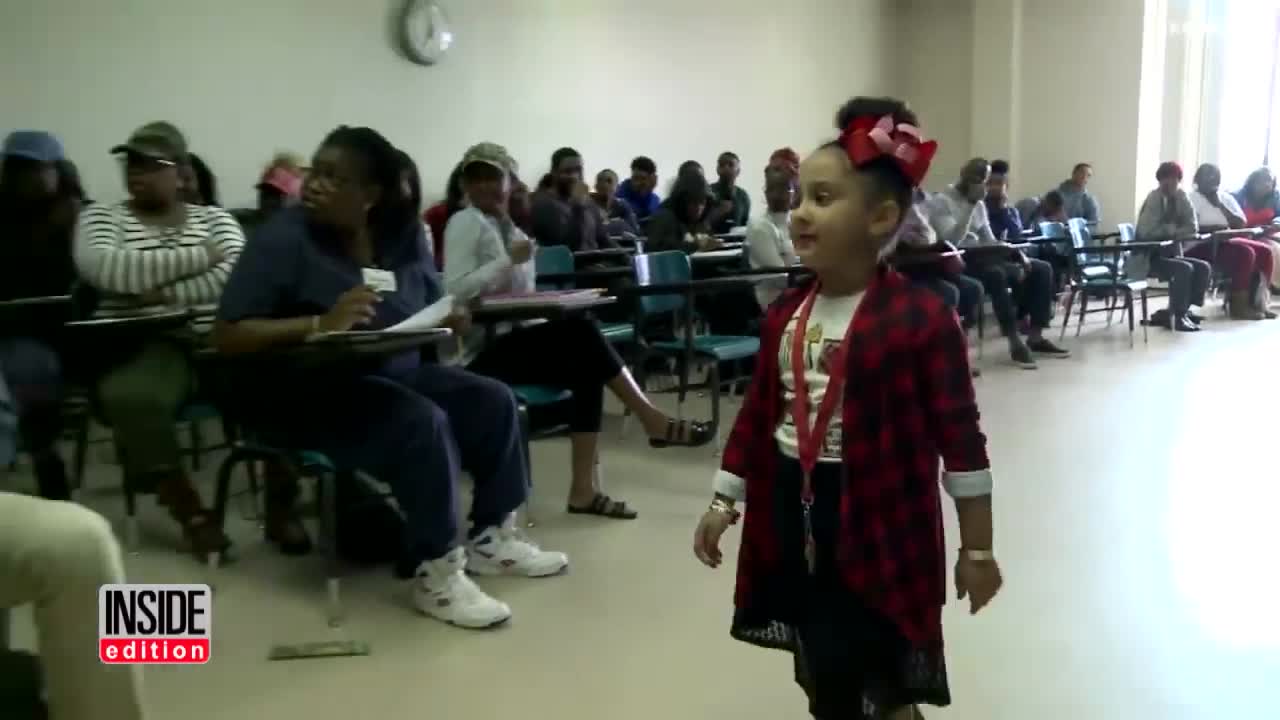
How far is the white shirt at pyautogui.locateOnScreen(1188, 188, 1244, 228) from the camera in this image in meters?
8.34

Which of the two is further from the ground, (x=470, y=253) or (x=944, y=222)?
(x=470, y=253)

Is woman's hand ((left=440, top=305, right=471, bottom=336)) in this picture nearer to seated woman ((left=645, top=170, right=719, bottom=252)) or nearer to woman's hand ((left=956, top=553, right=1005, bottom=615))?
woman's hand ((left=956, top=553, right=1005, bottom=615))

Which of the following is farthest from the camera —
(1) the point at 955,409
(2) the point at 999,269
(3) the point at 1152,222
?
(3) the point at 1152,222

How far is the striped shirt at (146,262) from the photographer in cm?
292

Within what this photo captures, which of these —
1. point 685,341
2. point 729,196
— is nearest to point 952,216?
point 729,196

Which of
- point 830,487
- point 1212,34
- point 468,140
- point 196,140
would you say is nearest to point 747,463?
point 830,487

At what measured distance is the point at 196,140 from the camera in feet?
17.4

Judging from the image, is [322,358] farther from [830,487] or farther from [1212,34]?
[1212,34]

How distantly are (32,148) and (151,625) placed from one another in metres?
2.49

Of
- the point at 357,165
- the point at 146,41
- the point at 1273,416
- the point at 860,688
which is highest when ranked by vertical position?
the point at 146,41

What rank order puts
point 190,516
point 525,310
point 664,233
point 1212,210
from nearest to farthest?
point 525,310 < point 190,516 < point 664,233 < point 1212,210

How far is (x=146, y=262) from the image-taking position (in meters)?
2.95

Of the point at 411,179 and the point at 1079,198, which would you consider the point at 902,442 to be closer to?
the point at 411,179

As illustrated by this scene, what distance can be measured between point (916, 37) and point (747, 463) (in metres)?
9.87
